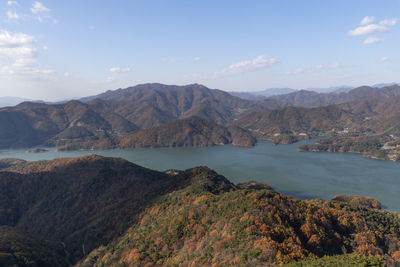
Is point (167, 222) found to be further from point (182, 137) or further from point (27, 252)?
point (182, 137)

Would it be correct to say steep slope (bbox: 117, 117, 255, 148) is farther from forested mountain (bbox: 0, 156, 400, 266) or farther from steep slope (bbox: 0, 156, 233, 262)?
forested mountain (bbox: 0, 156, 400, 266)

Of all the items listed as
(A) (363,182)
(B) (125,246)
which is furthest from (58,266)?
(A) (363,182)

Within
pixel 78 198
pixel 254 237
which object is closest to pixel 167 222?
pixel 254 237

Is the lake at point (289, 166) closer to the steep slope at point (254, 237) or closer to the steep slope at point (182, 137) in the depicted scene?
the steep slope at point (182, 137)

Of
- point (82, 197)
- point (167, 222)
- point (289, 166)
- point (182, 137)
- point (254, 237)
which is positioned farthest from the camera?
point (182, 137)

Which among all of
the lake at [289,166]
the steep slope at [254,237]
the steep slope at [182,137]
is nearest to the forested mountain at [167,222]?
the steep slope at [254,237]

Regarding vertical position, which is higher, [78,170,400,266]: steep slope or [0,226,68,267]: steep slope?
[78,170,400,266]: steep slope

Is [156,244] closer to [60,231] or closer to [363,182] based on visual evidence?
[60,231]

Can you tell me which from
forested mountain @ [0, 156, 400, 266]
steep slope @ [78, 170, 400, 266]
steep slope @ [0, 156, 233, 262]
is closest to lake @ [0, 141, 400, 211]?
forested mountain @ [0, 156, 400, 266]
